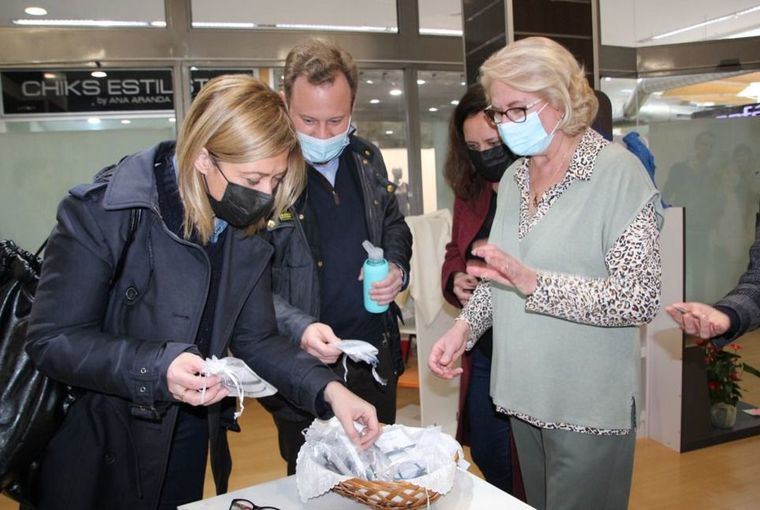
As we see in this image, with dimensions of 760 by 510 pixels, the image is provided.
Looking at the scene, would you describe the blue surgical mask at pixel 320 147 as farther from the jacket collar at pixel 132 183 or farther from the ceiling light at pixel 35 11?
the ceiling light at pixel 35 11

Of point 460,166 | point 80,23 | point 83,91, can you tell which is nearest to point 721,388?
point 460,166

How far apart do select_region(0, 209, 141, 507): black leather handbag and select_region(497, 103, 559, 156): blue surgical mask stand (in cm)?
90

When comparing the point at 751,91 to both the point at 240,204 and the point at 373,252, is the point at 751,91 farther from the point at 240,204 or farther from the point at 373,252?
the point at 240,204

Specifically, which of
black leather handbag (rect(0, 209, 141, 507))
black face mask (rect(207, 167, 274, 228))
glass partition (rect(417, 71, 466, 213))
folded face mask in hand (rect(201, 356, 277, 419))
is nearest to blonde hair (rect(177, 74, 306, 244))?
black face mask (rect(207, 167, 274, 228))

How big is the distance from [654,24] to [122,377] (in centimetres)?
A: 529

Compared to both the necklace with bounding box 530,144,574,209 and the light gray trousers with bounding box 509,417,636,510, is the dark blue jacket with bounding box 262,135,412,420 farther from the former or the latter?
the light gray trousers with bounding box 509,417,636,510

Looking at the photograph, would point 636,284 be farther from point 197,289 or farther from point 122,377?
point 122,377

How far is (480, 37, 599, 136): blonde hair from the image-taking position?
5.35 feet

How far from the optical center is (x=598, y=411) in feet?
5.31

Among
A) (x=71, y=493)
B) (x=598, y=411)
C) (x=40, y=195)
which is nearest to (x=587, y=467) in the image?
(x=598, y=411)

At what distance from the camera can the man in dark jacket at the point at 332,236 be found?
1930mm

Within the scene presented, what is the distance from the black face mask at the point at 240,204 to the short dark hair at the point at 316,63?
53 cm

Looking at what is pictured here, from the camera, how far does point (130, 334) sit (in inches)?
58.4

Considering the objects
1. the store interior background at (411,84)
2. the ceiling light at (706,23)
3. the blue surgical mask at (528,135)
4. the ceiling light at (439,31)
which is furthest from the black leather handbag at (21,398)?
the ceiling light at (706,23)
